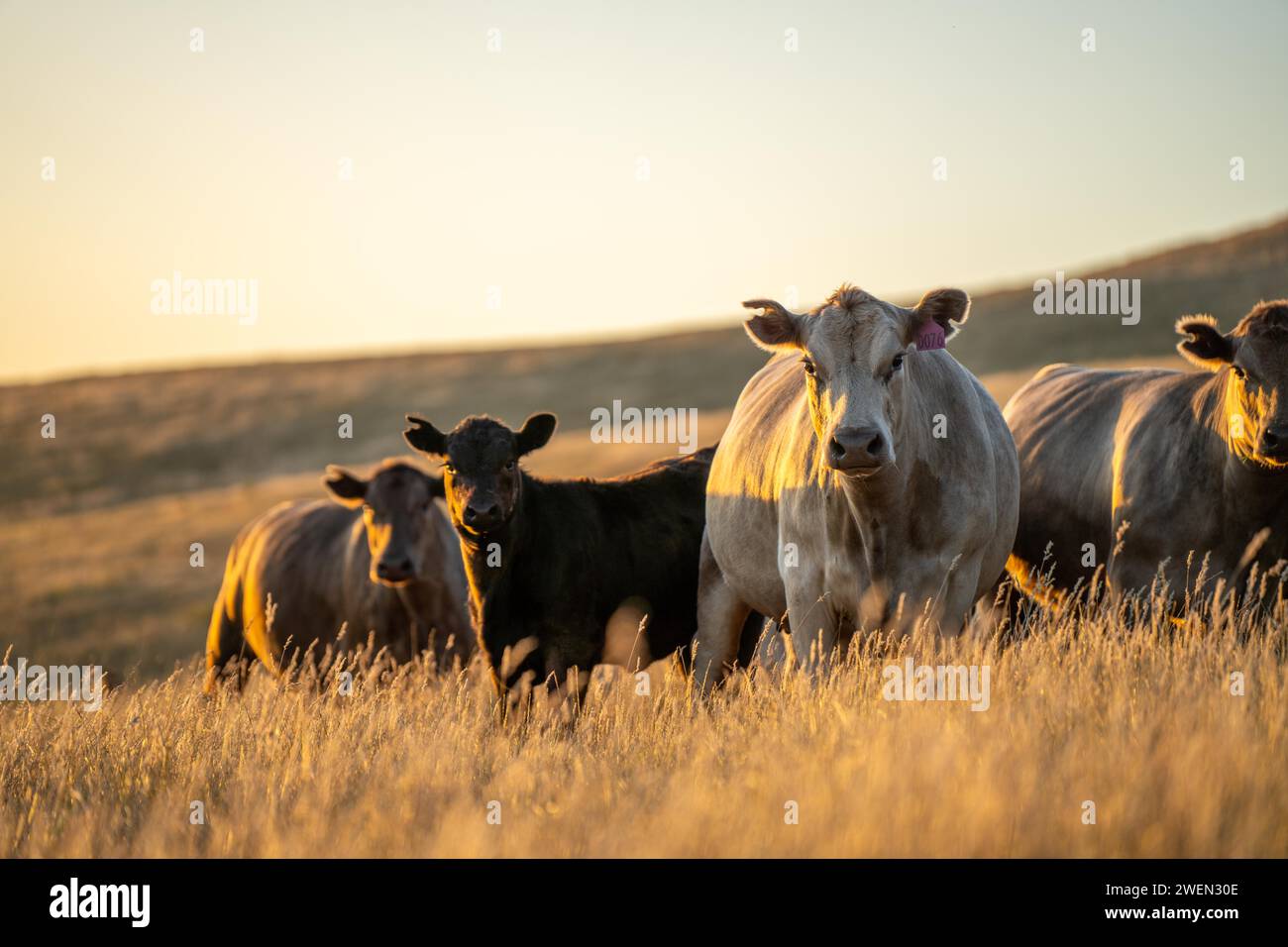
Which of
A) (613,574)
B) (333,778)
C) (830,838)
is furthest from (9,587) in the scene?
(830,838)

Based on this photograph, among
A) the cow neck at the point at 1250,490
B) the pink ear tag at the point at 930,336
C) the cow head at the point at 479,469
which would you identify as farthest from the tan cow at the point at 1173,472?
the cow head at the point at 479,469

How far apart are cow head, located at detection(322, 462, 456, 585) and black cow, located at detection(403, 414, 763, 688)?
7.58 feet

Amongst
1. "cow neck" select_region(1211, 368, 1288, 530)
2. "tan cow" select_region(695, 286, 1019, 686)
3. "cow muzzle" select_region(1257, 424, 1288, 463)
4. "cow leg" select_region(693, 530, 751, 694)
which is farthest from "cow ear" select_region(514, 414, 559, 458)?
"cow muzzle" select_region(1257, 424, 1288, 463)

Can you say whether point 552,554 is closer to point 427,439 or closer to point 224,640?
point 427,439

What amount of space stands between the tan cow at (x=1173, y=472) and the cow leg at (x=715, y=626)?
1894mm

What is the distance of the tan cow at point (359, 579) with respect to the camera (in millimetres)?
11297

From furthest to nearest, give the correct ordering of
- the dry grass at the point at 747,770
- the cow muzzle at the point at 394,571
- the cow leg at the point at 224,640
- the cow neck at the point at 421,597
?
the cow leg at the point at 224,640, the cow neck at the point at 421,597, the cow muzzle at the point at 394,571, the dry grass at the point at 747,770

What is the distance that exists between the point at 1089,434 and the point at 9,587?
86.8 feet

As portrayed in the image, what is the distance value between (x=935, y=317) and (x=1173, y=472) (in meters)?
2.12

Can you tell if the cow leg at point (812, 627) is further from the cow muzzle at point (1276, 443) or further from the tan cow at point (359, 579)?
the tan cow at point (359, 579)

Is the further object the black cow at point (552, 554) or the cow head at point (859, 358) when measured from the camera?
the black cow at point (552, 554)

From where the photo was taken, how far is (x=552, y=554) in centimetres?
843

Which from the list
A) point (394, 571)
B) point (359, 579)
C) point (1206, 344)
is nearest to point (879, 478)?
point (1206, 344)
